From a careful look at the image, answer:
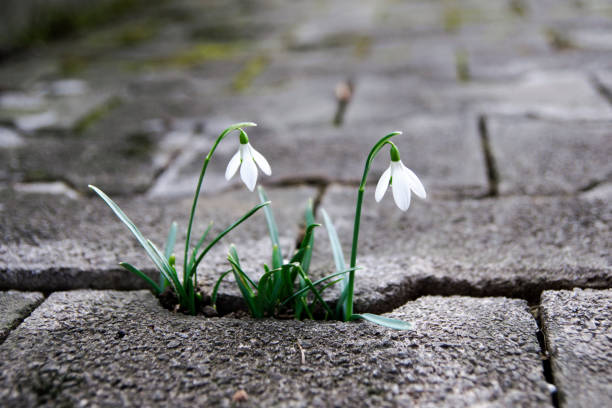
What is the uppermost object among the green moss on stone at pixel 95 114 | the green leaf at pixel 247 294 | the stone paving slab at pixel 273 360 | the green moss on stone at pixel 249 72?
the green moss on stone at pixel 249 72

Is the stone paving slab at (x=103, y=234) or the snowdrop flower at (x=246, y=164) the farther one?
the stone paving slab at (x=103, y=234)

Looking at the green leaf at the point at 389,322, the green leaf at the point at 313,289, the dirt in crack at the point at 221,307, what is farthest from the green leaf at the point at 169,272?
the green leaf at the point at 389,322

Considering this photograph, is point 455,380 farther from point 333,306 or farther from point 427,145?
point 427,145

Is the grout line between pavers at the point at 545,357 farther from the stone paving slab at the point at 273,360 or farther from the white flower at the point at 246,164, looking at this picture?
the white flower at the point at 246,164

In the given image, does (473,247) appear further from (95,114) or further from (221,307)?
(95,114)

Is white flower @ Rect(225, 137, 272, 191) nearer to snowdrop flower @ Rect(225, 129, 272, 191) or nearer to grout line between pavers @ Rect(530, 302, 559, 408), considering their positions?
snowdrop flower @ Rect(225, 129, 272, 191)

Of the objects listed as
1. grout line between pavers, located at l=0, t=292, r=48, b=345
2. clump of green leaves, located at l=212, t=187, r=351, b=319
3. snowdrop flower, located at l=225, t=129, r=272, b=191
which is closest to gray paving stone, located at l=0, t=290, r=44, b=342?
grout line between pavers, located at l=0, t=292, r=48, b=345

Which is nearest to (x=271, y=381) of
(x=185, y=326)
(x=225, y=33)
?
(x=185, y=326)
